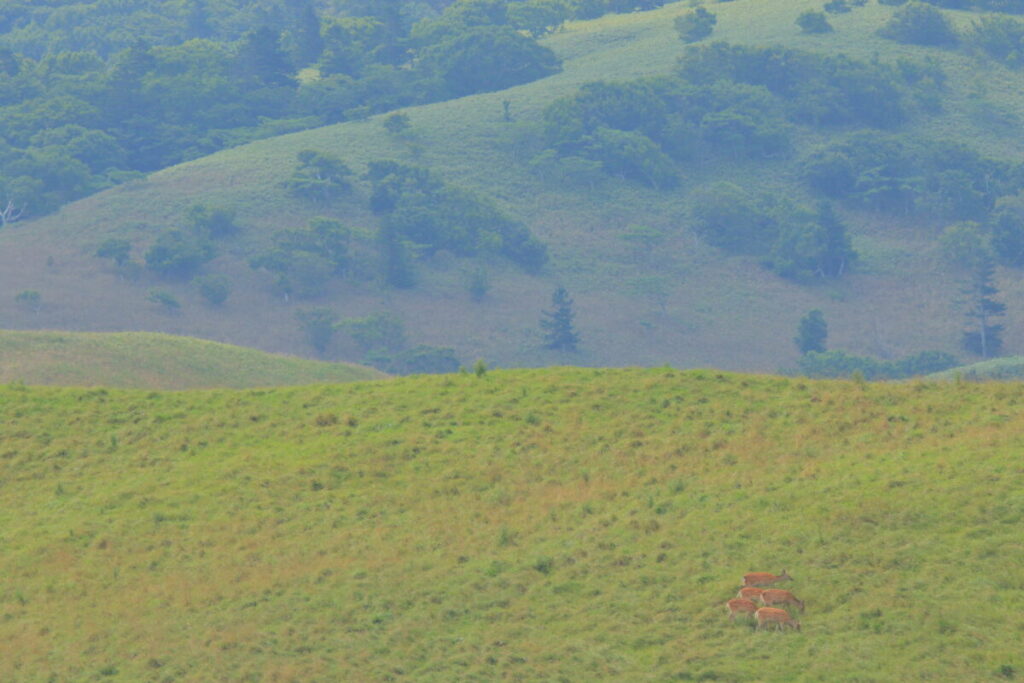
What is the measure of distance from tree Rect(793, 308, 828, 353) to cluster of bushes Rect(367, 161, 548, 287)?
85.7 feet

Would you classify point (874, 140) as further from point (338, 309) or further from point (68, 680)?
point (68, 680)

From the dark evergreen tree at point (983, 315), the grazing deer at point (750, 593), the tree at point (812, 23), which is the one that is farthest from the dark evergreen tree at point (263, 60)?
the grazing deer at point (750, 593)

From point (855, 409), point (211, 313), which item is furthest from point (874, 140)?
point (855, 409)

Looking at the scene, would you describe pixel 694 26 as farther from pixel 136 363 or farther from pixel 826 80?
pixel 136 363

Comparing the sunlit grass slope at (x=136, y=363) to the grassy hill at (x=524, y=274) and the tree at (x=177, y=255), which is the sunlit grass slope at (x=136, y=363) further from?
the tree at (x=177, y=255)

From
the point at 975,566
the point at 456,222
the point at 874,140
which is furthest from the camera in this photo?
the point at 874,140

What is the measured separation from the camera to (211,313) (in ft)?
421

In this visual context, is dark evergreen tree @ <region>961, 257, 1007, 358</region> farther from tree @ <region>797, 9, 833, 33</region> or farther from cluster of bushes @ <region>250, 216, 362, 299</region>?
tree @ <region>797, 9, 833, 33</region>

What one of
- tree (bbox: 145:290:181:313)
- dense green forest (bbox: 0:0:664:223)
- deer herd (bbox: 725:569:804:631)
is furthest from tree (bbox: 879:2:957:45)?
deer herd (bbox: 725:569:804:631)

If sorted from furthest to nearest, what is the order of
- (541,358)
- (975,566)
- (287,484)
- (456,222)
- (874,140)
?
(874,140) → (456,222) → (541,358) → (287,484) → (975,566)

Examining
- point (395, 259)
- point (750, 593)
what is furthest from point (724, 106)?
point (750, 593)

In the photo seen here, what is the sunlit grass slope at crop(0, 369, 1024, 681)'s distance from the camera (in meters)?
21.6

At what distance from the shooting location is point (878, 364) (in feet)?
388

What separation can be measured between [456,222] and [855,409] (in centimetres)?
11434
